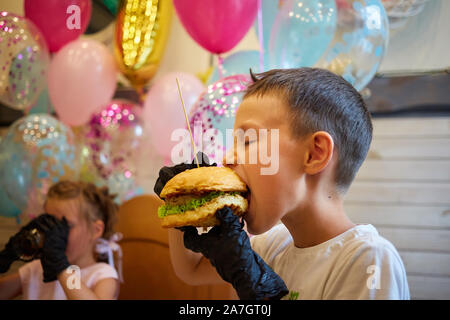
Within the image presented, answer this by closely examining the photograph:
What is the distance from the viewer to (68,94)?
74.5 inches

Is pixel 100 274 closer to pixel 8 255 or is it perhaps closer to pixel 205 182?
pixel 8 255

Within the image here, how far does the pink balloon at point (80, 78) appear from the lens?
1865mm

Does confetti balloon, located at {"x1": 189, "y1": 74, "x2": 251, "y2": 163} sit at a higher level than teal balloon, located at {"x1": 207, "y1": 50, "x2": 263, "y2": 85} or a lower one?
lower

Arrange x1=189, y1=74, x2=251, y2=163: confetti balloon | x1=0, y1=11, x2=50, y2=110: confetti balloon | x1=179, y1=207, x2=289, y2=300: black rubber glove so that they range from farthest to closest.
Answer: x1=0, y1=11, x2=50, y2=110: confetti balloon, x1=189, y1=74, x2=251, y2=163: confetti balloon, x1=179, y1=207, x2=289, y2=300: black rubber glove

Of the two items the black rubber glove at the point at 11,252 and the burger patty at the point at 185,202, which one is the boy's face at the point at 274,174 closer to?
the burger patty at the point at 185,202

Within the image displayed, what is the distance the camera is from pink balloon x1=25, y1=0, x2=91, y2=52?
1.69m

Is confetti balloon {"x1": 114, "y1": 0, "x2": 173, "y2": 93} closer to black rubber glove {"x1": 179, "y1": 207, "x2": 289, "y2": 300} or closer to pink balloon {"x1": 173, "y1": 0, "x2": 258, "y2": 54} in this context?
pink balloon {"x1": 173, "y1": 0, "x2": 258, "y2": 54}

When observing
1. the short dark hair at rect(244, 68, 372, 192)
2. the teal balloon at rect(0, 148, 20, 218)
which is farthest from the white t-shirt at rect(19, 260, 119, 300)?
the short dark hair at rect(244, 68, 372, 192)

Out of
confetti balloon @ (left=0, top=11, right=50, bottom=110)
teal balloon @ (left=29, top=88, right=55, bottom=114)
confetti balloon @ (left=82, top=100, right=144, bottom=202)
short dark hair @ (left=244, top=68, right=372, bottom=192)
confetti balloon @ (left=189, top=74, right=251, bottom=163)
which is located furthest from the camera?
teal balloon @ (left=29, top=88, right=55, bottom=114)

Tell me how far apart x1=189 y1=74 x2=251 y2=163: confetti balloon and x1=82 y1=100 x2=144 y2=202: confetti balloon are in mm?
673

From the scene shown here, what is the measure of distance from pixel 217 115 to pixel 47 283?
959 millimetres

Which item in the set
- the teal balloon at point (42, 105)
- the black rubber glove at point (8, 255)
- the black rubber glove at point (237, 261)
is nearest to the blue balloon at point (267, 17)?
the black rubber glove at point (237, 261)

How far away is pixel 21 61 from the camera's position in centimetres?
165

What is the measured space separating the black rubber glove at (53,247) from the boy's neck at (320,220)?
876 mm
